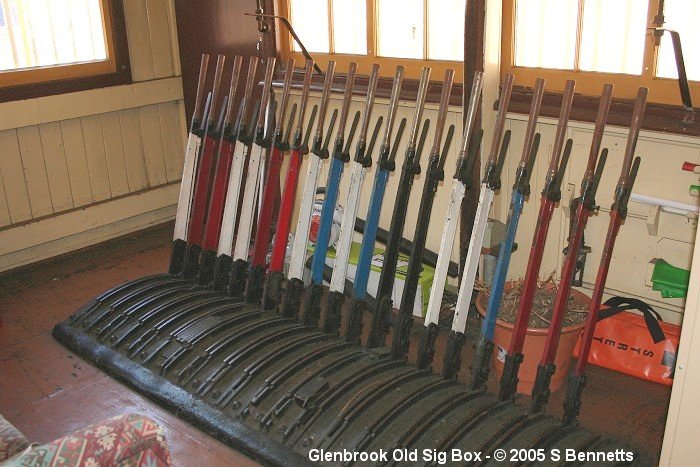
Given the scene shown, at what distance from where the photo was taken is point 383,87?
3.36m

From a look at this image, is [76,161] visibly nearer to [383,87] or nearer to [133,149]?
[133,149]

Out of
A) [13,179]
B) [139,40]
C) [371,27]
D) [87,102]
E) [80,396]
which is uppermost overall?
[371,27]

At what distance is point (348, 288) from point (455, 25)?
A: 4.05 feet

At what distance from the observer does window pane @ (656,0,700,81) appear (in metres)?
2.55

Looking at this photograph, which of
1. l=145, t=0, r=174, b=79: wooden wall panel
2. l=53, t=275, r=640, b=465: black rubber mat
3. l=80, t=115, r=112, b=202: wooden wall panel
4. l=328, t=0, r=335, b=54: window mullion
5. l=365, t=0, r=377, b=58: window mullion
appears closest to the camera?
l=53, t=275, r=640, b=465: black rubber mat

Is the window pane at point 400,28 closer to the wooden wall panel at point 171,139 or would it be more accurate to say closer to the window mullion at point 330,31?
the window mullion at point 330,31

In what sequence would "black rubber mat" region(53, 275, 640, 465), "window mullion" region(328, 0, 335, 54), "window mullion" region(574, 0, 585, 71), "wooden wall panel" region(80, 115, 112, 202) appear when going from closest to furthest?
"black rubber mat" region(53, 275, 640, 465) → "window mullion" region(574, 0, 585, 71) → "window mullion" region(328, 0, 335, 54) → "wooden wall panel" region(80, 115, 112, 202)

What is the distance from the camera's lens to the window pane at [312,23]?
368cm

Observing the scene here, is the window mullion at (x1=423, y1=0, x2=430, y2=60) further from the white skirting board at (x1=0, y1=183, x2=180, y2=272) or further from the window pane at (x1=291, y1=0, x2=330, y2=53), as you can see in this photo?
the white skirting board at (x1=0, y1=183, x2=180, y2=272)

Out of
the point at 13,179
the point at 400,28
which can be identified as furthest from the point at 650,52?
the point at 13,179

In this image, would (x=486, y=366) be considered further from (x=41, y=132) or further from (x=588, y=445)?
(x=41, y=132)

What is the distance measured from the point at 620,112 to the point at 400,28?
3.76 feet

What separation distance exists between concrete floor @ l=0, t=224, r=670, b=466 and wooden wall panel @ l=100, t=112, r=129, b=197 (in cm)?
75

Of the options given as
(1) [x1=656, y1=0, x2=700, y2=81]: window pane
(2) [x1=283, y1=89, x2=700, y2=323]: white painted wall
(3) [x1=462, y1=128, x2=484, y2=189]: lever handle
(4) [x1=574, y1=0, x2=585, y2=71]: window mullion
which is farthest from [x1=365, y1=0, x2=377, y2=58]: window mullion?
(1) [x1=656, y1=0, x2=700, y2=81]: window pane
